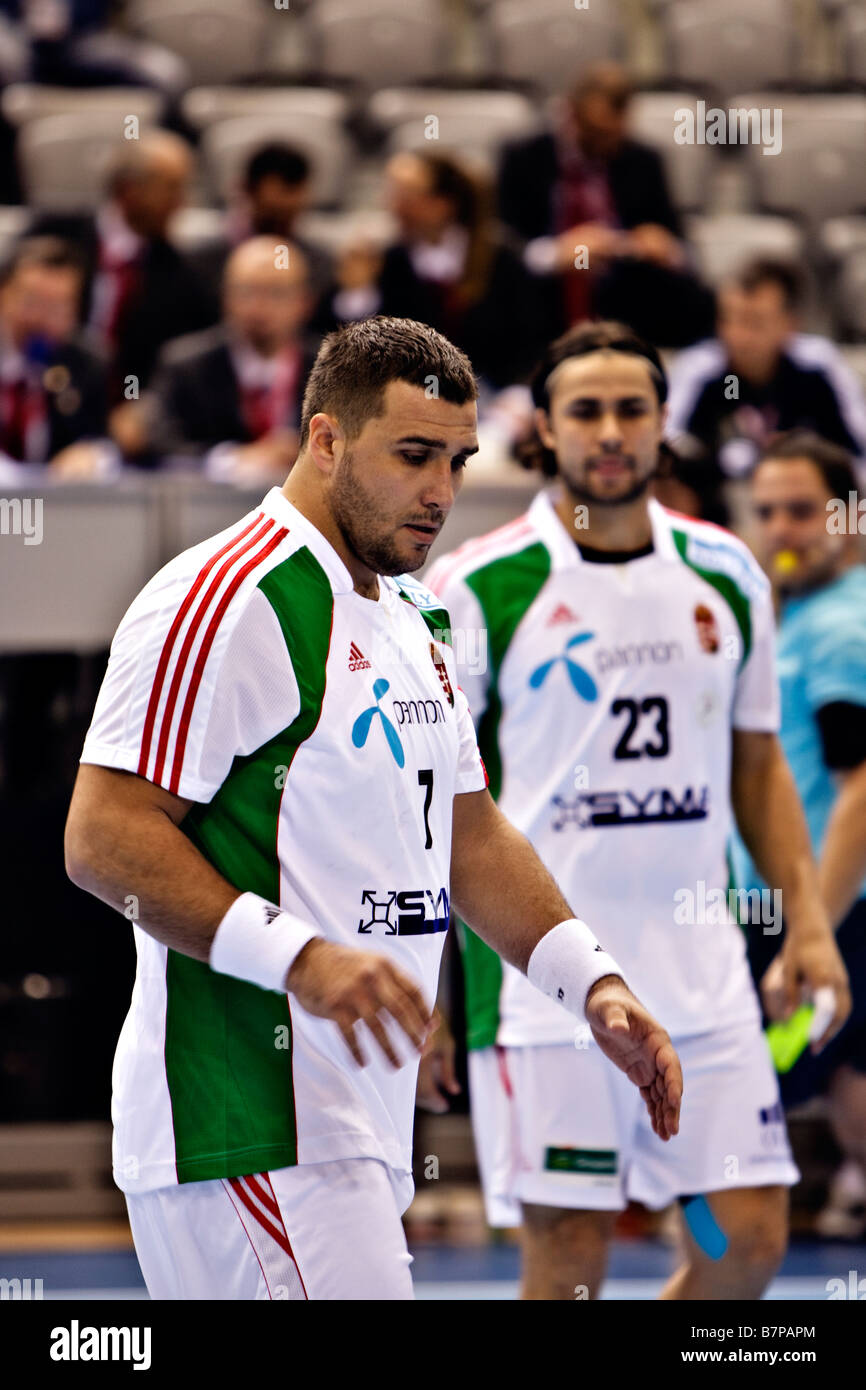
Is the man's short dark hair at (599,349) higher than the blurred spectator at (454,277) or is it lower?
lower

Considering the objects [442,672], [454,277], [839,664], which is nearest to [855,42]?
[454,277]

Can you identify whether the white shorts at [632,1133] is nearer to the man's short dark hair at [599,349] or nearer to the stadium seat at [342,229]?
the man's short dark hair at [599,349]

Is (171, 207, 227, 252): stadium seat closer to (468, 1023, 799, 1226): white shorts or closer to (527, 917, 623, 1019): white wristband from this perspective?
(468, 1023, 799, 1226): white shorts

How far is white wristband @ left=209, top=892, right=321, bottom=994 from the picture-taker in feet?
8.10

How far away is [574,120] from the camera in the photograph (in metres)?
8.64

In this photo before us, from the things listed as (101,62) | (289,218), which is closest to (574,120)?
(289,218)

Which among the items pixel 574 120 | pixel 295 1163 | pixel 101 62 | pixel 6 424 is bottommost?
pixel 295 1163

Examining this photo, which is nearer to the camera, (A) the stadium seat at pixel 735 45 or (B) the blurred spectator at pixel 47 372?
(B) the blurred spectator at pixel 47 372

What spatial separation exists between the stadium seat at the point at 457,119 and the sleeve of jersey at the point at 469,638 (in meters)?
5.69

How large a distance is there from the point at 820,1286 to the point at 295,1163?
314cm

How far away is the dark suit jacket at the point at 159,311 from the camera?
7672mm

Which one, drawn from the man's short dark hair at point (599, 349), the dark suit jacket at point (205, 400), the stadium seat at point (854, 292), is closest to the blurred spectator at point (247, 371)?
the dark suit jacket at point (205, 400)

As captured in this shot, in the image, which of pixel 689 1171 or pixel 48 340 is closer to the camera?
pixel 689 1171
